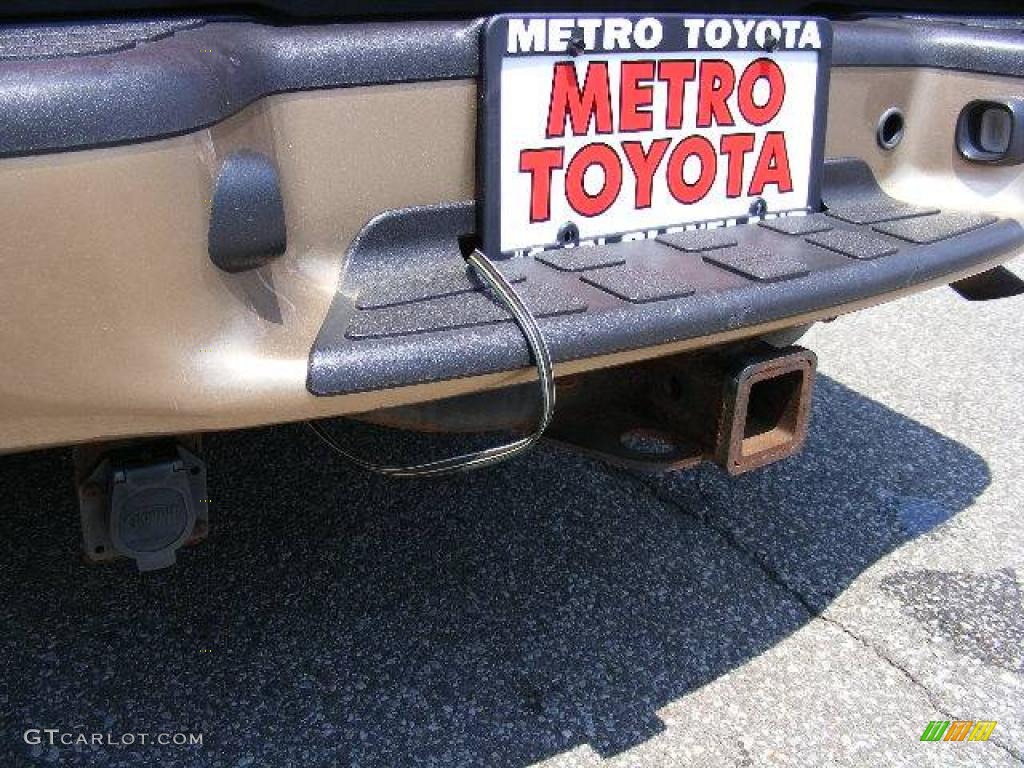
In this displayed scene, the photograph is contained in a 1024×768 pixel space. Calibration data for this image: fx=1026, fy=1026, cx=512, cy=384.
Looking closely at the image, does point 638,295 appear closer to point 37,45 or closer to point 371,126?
point 371,126

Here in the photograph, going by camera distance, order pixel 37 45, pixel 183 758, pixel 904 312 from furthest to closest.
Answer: pixel 904 312, pixel 183 758, pixel 37 45

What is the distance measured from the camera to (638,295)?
58.9 inches

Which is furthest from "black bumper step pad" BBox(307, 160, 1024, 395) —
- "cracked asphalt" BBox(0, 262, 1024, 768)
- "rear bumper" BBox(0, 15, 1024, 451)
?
"cracked asphalt" BBox(0, 262, 1024, 768)

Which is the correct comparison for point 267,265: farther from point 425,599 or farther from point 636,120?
point 425,599

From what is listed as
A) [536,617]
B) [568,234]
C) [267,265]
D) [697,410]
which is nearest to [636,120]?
[568,234]

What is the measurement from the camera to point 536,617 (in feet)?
6.94

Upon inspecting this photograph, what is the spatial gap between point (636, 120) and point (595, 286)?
1.05 ft

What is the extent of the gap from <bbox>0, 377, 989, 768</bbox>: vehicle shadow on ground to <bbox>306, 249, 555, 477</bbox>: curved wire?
1.82 feet

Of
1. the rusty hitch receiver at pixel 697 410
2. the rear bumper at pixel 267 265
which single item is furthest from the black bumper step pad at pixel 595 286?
the rusty hitch receiver at pixel 697 410

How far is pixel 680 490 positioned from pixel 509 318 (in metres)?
1.32

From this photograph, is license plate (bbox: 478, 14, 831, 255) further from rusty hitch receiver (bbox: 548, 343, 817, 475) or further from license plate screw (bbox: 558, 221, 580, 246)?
rusty hitch receiver (bbox: 548, 343, 817, 475)

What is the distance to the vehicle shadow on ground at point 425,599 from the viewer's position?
1838mm

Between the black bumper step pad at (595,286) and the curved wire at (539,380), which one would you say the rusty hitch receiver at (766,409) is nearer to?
the black bumper step pad at (595,286)

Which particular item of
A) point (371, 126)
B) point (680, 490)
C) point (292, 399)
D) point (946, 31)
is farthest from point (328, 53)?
point (680, 490)
